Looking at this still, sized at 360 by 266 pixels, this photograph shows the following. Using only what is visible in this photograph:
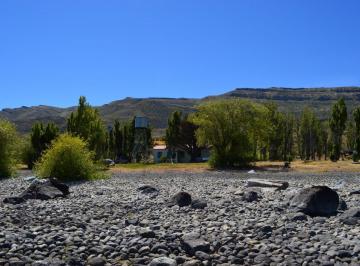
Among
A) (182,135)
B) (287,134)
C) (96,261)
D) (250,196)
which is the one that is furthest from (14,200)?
(287,134)

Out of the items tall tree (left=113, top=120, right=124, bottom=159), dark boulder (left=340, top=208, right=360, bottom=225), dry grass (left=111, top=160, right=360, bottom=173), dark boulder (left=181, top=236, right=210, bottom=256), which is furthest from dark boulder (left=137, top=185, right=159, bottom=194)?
tall tree (left=113, top=120, right=124, bottom=159)

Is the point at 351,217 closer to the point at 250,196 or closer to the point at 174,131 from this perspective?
the point at 250,196

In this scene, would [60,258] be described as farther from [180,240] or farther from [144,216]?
[144,216]

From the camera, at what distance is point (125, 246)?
1163 centimetres

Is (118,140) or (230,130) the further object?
(118,140)

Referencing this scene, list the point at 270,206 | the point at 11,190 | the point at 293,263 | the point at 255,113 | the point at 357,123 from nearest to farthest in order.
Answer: the point at 293,263, the point at 270,206, the point at 11,190, the point at 255,113, the point at 357,123

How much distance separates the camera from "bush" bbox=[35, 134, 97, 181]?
3039cm

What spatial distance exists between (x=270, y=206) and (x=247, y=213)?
1527 millimetres

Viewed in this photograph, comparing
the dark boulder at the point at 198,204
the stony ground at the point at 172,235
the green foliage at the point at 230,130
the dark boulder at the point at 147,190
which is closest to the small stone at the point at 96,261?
the stony ground at the point at 172,235

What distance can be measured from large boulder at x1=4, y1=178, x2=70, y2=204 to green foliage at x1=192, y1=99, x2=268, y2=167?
30349 millimetres

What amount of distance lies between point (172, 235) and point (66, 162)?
19.4 meters

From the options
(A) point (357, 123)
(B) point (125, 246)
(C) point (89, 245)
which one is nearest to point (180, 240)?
(B) point (125, 246)

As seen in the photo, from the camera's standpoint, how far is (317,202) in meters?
15.4

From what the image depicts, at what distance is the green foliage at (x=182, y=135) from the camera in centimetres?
7612
